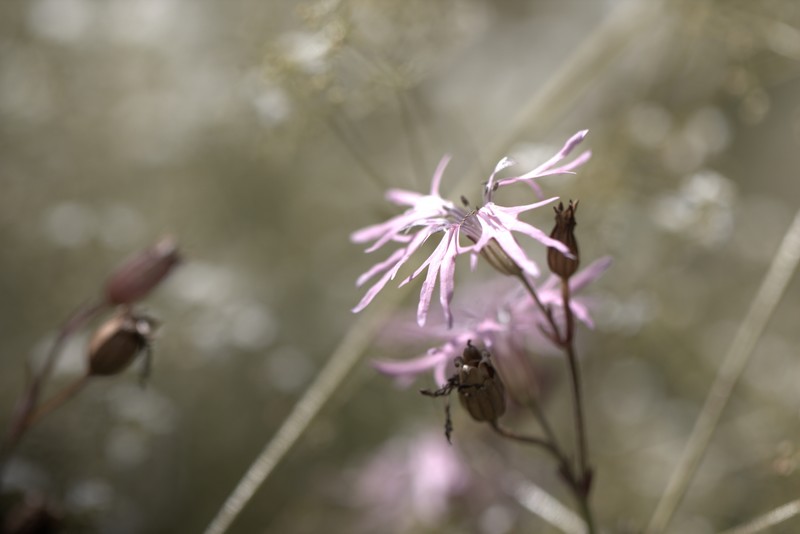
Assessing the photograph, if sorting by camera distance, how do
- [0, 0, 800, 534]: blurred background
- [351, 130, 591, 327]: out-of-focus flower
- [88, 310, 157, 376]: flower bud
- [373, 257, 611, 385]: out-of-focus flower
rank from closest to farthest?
1. [351, 130, 591, 327]: out-of-focus flower
2. [373, 257, 611, 385]: out-of-focus flower
3. [88, 310, 157, 376]: flower bud
4. [0, 0, 800, 534]: blurred background

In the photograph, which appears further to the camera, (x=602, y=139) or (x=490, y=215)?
(x=602, y=139)

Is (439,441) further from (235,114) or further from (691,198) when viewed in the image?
(235,114)

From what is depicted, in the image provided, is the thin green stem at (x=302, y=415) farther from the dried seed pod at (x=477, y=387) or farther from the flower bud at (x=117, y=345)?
the dried seed pod at (x=477, y=387)

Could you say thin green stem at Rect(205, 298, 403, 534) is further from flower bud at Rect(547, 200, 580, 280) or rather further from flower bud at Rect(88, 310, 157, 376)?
flower bud at Rect(547, 200, 580, 280)

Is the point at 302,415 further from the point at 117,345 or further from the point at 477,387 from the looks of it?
the point at 477,387

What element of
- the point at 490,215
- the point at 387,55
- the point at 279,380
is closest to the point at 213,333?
the point at 279,380

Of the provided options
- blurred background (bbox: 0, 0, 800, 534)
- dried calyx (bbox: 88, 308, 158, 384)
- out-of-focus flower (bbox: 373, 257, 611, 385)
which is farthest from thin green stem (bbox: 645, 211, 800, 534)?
dried calyx (bbox: 88, 308, 158, 384)

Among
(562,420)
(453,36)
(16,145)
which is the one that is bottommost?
(562,420)

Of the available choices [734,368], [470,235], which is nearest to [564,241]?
[470,235]
